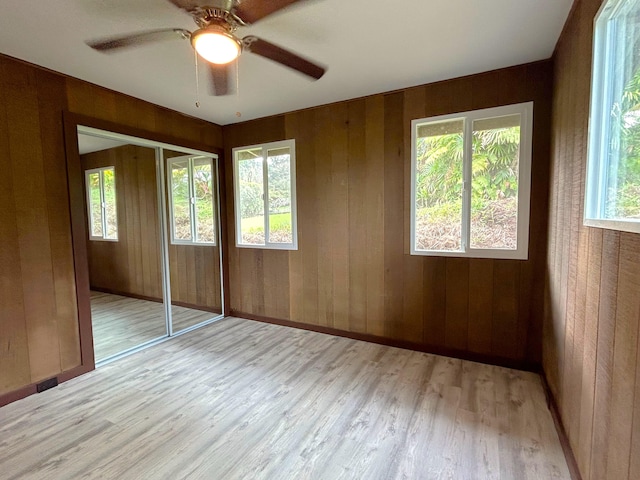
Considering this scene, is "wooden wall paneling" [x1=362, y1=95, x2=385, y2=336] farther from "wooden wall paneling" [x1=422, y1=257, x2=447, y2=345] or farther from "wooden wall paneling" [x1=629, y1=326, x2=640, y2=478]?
"wooden wall paneling" [x1=629, y1=326, x2=640, y2=478]

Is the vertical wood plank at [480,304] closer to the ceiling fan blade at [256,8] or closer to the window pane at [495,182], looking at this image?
the window pane at [495,182]

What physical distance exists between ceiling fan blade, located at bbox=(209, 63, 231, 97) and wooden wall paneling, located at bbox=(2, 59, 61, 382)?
4.79 ft

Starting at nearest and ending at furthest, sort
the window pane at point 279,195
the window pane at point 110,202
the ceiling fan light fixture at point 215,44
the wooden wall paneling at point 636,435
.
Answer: the wooden wall paneling at point 636,435 < the ceiling fan light fixture at point 215,44 < the window pane at point 279,195 < the window pane at point 110,202

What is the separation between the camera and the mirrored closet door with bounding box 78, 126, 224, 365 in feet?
11.3

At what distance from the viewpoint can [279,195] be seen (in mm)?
3604

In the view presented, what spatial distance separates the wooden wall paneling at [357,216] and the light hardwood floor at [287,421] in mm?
514

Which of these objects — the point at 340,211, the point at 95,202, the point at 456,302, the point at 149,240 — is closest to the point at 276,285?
the point at 340,211

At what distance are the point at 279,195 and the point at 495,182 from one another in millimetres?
2226

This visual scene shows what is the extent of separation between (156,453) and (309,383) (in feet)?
3.57

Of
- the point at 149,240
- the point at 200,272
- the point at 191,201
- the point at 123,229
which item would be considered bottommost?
the point at 200,272

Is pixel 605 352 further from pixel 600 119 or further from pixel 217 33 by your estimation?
pixel 217 33

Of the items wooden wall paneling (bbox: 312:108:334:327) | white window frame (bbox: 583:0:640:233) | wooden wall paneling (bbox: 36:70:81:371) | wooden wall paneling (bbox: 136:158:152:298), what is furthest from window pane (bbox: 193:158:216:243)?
white window frame (bbox: 583:0:640:233)

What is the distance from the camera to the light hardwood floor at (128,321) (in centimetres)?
314

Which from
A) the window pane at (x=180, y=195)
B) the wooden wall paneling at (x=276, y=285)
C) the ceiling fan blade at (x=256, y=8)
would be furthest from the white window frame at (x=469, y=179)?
the window pane at (x=180, y=195)
